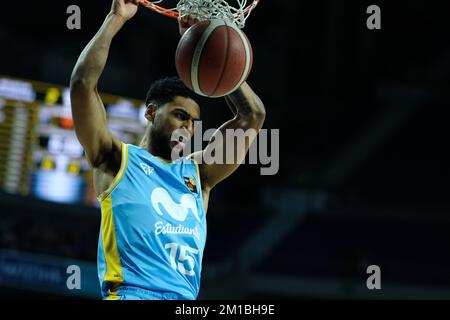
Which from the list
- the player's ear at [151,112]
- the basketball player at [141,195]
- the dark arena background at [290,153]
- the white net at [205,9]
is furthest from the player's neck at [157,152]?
the dark arena background at [290,153]

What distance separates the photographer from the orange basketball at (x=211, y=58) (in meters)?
3.39

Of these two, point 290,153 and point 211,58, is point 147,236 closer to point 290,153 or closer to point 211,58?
point 211,58

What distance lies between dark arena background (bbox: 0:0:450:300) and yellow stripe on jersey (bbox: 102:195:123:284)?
247 inches

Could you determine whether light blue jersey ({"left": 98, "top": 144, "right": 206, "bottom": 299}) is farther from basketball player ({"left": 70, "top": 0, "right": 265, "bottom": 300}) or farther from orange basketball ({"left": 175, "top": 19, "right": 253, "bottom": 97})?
orange basketball ({"left": 175, "top": 19, "right": 253, "bottom": 97})

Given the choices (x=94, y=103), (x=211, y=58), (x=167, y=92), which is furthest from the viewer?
(x=167, y=92)

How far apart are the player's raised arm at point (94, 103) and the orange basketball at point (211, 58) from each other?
1.16 ft

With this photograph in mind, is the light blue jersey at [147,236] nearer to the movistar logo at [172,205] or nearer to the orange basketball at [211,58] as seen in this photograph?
the movistar logo at [172,205]

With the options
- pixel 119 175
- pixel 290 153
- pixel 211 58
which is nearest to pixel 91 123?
pixel 119 175

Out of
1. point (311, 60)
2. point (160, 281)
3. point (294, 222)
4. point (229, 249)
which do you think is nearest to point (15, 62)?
point (229, 249)

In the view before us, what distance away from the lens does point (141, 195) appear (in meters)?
3.21

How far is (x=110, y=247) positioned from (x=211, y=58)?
97cm

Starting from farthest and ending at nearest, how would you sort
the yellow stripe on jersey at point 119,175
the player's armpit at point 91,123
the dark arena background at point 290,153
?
1. the dark arena background at point 290,153
2. the yellow stripe on jersey at point 119,175
3. the player's armpit at point 91,123

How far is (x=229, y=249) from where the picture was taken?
1217 cm

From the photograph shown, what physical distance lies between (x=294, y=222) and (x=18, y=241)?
5.00 metres
